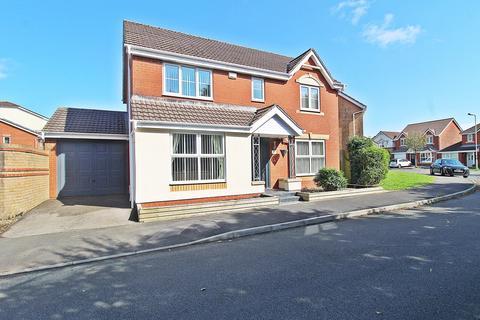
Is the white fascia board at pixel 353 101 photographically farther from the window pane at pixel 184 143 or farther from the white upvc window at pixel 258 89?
the window pane at pixel 184 143

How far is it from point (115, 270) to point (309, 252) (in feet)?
13.1

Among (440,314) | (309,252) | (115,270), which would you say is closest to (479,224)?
(309,252)

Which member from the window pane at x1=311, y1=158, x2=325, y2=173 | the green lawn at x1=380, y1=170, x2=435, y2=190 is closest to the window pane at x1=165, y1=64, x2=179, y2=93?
the window pane at x1=311, y1=158, x2=325, y2=173

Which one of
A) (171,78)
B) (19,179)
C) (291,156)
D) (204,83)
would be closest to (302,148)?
(291,156)

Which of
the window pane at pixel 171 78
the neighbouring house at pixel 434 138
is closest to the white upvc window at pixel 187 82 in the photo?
the window pane at pixel 171 78

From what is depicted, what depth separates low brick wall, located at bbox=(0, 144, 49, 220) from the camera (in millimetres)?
9336

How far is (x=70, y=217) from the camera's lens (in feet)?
31.8

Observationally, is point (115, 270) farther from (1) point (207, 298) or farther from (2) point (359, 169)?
(2) point (359, 169)

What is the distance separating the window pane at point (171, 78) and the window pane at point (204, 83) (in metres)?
1.12

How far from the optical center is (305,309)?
142 inches

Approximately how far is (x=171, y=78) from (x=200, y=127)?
2.97m

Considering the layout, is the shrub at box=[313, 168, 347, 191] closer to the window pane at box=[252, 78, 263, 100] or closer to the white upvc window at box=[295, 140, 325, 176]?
the white upvc window at box=[295, 140, 325, 176]

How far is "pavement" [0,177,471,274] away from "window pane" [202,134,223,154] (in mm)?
2842

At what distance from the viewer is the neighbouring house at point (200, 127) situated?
34.4ft
